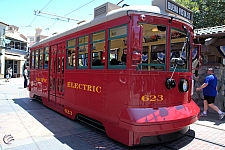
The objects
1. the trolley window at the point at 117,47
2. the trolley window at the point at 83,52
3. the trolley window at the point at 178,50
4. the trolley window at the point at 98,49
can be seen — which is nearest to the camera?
the trolley window at the point at 117,47

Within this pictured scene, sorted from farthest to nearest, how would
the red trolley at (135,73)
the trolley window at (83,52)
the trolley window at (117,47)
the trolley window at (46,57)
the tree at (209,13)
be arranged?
the tree at (209,13)
the trolley window at (46,57)
the trolley window at (83,52)
the trolley window at (117,47)
the red trolley at (135,73)

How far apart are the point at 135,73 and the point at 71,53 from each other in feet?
8.74

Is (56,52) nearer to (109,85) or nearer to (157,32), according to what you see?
(109,85)

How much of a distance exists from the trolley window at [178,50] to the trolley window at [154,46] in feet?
0.63

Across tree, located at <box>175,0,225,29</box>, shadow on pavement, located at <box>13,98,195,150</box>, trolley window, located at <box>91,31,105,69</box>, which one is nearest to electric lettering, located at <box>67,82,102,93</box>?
trolley window, located at <box>91,31,105,69</box>

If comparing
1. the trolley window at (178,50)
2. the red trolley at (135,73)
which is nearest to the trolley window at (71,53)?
the red trolley at (135,73)

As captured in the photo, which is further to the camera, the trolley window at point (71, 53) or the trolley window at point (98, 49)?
the trolley window at point (71, 53)

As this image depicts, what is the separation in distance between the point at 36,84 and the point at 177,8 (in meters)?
6.54

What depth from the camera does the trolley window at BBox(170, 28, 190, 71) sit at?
413 cm

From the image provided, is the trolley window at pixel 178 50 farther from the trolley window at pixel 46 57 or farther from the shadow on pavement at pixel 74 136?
the trolley window at pixel 46 57

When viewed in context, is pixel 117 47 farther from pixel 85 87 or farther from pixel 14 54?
pixel 14 54

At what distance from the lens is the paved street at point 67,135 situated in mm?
3900

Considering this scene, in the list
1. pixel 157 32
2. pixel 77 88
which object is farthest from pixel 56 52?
pixel 157 32

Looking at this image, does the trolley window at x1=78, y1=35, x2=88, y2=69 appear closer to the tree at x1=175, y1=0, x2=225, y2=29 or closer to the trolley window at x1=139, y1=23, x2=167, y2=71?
the trolley window at x1=139, y1=23, x2=167, y2=71
